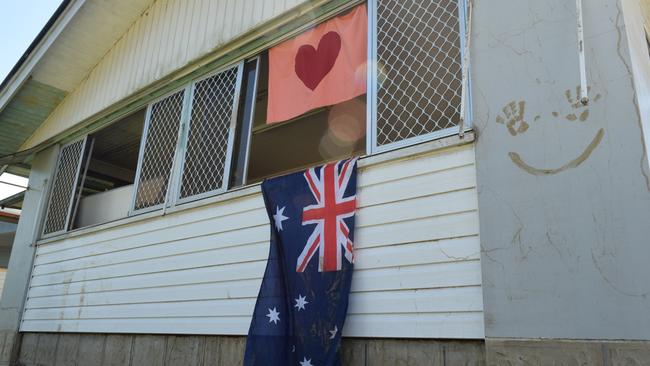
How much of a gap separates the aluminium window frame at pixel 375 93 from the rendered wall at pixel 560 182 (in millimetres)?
101

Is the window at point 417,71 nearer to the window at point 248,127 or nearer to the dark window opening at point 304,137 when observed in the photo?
the window at point 248,127

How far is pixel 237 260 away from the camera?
4477mm

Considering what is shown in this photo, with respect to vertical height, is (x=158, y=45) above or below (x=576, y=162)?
above

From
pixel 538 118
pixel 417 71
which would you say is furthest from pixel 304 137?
pixel 538 118

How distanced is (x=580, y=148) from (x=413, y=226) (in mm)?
1136

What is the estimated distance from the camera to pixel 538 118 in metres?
2.97

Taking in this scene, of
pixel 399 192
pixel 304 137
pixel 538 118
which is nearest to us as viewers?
pixel 538 118

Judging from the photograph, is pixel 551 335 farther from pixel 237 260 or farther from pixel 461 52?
pixel 237 260

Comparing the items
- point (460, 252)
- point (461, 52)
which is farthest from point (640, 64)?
point (460, 252)

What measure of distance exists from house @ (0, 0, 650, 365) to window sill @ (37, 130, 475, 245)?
0.7 inches

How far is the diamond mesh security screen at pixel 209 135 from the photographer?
521cm

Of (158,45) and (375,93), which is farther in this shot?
(158,45)

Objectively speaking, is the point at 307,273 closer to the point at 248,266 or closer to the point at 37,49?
the point at 248,266

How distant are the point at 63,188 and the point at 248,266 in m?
4.77
